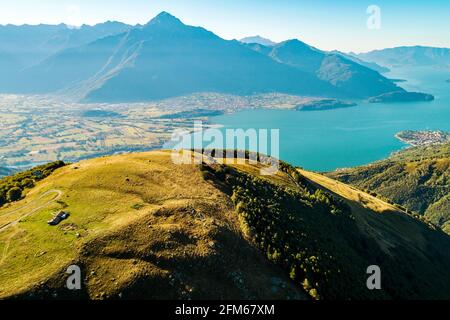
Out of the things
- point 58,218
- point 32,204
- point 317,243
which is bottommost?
point 317,243

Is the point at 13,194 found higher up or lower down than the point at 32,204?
higher up

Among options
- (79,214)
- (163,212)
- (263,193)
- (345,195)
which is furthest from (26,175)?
(345,195)

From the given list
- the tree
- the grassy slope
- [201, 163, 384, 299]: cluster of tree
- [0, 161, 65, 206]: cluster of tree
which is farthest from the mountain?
[0, 161, 65, 206]: cluster of tree

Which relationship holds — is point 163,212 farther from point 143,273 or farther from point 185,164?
point 185,164

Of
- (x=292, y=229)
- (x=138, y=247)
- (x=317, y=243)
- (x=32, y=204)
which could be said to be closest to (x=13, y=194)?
(x=32, y=204)

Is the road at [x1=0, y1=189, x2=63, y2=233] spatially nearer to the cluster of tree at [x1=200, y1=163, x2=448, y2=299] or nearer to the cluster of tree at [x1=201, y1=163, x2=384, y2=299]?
the cluster of tree at [x1=200, y1=163, x2=448, y2=299]

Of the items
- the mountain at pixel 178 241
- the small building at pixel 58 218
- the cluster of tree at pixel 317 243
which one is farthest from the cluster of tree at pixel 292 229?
the small building at pixel 58 218

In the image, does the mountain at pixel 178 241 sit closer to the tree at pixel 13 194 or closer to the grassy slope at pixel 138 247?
the grassy slope at pixel 138 247

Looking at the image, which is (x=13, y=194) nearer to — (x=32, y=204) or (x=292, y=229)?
(x=32, y=204)
